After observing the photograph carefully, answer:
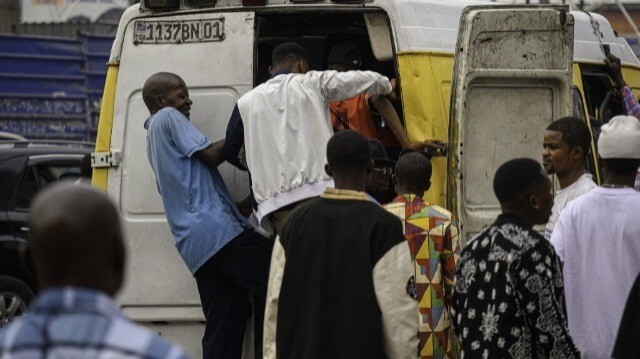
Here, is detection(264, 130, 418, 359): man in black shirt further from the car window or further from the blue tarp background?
the blue tarp background

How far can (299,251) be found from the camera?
5328 millimetres

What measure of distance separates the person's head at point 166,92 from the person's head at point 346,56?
1.41 metres

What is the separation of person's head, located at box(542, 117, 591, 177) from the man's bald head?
2.07m

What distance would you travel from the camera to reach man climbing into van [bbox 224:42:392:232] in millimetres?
6867

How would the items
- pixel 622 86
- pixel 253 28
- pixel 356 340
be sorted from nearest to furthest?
pixel 356 340 → pixel 253 28 → pixel 622 86

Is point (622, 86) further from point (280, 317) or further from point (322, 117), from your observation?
point (280, 317)

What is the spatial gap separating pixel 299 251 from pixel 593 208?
1.14m

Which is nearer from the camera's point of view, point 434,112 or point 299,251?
point 299,251

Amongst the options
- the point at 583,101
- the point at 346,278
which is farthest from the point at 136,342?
the point at 583,101

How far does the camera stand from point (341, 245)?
5.25 meters

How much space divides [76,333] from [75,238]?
0.17 metres

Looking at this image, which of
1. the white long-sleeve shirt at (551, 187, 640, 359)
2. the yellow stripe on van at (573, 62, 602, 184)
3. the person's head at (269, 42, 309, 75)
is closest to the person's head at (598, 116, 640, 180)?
the white long-sleeve shirt at (551, 187, 640, 359)

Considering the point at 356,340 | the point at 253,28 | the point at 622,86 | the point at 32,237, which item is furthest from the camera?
the point at 622,86

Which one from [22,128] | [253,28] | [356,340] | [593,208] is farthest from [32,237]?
[22,128]
